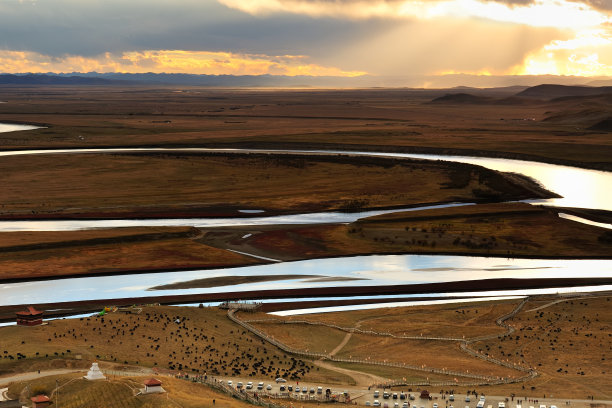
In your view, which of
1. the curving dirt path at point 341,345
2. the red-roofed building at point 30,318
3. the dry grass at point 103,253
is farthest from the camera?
the dry grass at point 103,253

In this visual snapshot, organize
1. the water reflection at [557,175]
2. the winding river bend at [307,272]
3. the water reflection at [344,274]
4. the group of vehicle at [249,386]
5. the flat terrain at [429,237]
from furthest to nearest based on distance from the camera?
the water reflection at [557,175] → the flat terrain at [429,237] → the winding river bend at [307,272] → the water reflection at [344,274] → the group of vehicle at [249,386]

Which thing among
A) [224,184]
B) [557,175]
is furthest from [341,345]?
[557,175]

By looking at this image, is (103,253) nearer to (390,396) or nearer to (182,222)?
(182,222)

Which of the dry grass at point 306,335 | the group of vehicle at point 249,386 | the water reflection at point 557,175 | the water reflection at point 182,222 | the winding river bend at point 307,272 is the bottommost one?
the dry grass at point 306,335

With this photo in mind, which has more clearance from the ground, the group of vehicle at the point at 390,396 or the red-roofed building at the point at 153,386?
the red-roofed building at the point at 153,386

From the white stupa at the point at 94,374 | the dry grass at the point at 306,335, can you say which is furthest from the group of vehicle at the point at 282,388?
the dry grass at the point at 306,335

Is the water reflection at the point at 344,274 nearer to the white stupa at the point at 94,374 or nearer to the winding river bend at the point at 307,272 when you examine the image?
the winding river bend at the point at 307,272
